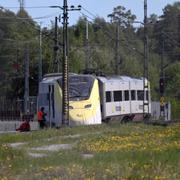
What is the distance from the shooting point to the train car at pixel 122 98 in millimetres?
45531

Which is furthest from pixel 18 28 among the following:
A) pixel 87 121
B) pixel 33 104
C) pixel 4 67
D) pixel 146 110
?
pixel 87 121

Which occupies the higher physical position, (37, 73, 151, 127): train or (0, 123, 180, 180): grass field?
(37, 73, 151, 127): train

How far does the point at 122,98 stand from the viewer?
4809 cm

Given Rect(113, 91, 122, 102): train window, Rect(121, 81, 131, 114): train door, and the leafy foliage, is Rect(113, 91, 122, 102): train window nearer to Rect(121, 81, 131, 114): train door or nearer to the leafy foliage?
Rect(121, 81, 131, 114): train door

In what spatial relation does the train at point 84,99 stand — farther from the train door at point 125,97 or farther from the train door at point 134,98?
the train door at point 134,98

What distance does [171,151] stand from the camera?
17359 mm

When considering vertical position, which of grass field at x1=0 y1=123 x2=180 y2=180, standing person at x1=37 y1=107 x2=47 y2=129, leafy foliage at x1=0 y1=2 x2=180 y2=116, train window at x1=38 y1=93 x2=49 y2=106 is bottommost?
grass field at x1=0 y1=123 x2=180 y2=180

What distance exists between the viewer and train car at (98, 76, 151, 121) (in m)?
45.5

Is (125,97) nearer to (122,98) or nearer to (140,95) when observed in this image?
(122,98)

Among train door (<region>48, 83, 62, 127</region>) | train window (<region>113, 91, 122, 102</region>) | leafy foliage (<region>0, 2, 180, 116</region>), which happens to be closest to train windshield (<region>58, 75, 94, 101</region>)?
train door (<region>48, 83, 62, 127</region>)

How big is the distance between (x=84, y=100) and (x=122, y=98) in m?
6.03

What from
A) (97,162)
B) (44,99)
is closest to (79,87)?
(44,99)

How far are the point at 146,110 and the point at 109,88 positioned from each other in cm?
829

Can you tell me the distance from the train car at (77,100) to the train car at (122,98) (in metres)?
1.95
